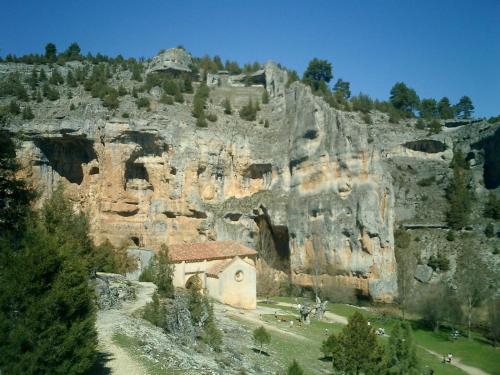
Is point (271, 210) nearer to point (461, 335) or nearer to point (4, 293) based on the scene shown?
point (461, 335)

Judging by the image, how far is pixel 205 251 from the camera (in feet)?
127

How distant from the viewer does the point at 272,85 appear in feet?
215

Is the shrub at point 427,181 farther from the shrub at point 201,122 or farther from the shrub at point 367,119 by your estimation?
the shrub at point 201,122

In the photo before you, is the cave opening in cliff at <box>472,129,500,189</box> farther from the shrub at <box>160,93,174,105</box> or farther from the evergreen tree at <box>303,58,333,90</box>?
the shrub at <box>160,93,174,105</box>

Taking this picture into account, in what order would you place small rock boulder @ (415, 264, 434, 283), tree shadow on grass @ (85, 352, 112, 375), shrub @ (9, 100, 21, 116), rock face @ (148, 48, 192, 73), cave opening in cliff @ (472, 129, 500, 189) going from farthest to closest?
rock face @ (148, 48, 192, 73) → cave opening in cliff @ (472, 129, 500, 189) → small rock boulder @ (415, 264, 434, 283) → shrub @ (9, 100, 21, 116) → tree shadow on grass @ (85, 352, 112, 375)

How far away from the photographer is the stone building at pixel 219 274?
3581 cm

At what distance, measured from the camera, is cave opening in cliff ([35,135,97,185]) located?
45.3 m

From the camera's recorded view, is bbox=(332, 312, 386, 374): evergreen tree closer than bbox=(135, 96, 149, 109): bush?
Yes

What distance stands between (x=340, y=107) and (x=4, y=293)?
56371 mm

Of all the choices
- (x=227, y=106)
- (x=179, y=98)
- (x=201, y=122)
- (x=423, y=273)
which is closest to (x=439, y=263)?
(x=423, y=273)

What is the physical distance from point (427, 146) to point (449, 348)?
36926 millimetres

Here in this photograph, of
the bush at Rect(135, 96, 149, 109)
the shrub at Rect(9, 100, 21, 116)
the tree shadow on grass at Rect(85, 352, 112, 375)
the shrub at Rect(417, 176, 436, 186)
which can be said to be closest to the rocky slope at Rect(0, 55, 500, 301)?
the bush at Rect(135, 96, 149, 109)

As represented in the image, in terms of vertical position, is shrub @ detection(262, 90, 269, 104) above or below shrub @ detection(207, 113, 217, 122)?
above

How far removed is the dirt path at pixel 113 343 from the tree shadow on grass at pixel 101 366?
0.30 feet
